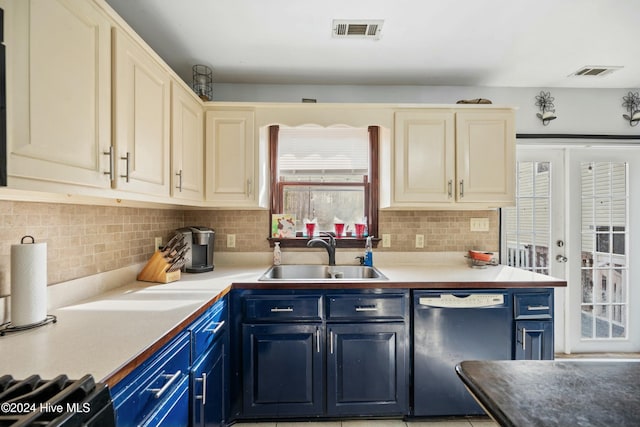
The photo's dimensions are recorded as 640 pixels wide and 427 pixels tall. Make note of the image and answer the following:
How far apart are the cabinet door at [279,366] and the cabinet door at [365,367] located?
4.3 inches

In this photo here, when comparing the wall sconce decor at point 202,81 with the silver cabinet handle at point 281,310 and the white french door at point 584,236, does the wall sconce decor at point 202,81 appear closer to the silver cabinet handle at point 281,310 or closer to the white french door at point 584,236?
the silver cabinet handle at point 281,310

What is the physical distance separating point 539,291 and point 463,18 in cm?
173

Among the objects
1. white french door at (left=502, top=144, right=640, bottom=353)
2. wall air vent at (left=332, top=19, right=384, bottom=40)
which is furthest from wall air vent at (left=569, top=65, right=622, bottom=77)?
wall air vent at (left=332, top=19, right=384, bottom=40)

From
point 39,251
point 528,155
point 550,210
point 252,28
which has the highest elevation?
point 252,28

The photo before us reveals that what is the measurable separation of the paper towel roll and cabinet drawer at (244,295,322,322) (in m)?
0.98

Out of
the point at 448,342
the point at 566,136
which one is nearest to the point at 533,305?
the point at 448,342

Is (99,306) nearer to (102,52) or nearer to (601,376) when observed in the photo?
(102,52)

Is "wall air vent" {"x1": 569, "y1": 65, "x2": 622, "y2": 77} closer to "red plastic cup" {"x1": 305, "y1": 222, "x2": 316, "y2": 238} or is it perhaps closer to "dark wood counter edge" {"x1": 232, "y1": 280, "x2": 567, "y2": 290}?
"dark wood counter edge" {"x1": 232, "y1": 280, "x2": 567, "y2": 290}

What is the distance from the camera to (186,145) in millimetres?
1972

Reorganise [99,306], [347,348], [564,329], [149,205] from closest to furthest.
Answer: [99,306]
[347,348]
[149,205]
[564,329]

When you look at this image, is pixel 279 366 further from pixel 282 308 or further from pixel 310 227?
pixel 310 227

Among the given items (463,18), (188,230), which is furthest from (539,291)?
(188,230)

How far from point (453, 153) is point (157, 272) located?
7.19 feet

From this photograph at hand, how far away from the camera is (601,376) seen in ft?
2.71
